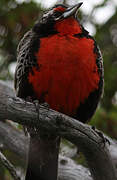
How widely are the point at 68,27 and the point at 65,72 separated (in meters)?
0.77

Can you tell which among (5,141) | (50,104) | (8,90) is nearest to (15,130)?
(5,141)

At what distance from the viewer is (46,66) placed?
6688 millimetres

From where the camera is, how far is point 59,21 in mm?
7207

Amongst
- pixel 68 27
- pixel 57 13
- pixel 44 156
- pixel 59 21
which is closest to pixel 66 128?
pixel 44 156

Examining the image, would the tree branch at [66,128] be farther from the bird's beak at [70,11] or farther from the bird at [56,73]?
the bird's beak at [70,11]

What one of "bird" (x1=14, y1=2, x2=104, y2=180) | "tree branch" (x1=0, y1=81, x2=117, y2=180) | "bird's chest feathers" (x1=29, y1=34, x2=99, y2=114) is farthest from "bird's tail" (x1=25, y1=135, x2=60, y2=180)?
"tree branch" (x1=0, y1=81, x2=117, y2=180)

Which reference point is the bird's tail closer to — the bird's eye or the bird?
the bird

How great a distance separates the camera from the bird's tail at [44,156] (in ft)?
23.0

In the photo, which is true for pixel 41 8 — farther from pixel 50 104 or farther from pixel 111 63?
pixel 50 104

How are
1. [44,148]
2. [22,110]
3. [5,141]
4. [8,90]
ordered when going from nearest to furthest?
[22,110] → [44,148] → [5,141] → [8,90]

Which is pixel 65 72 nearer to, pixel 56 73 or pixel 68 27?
pixel 56 73

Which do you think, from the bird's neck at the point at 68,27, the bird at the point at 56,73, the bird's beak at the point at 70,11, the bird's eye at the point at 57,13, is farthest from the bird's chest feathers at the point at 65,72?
the bird's eye at the point at 57,13

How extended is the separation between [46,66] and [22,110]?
3.89ft

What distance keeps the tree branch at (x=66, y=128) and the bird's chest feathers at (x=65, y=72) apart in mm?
→ 819
